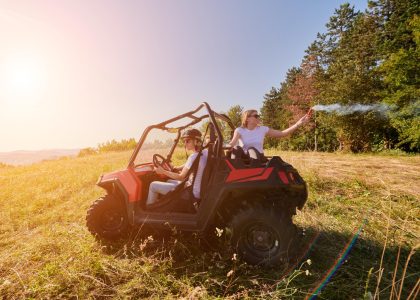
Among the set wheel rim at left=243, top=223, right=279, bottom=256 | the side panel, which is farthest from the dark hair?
wheel rim at left=243, top=223, right=279, bottom=256

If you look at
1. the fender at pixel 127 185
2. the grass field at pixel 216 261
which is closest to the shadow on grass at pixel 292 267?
the grass field at pixel 216 261

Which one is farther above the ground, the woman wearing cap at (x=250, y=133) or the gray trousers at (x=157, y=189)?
the woman wearing cap at (x=250, y=133)

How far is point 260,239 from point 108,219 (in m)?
2.33

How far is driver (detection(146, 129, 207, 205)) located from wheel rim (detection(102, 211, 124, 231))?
654 mm

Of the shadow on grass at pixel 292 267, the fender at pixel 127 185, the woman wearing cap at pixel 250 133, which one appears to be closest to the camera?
the shadow on grass at pixel 292 267

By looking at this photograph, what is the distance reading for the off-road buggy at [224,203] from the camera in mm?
3311

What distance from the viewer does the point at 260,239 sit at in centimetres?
343

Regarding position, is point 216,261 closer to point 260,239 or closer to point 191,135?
point 260,239

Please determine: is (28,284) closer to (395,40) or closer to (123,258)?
(123,258)

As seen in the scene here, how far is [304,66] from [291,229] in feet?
129

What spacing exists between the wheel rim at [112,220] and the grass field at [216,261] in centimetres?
27

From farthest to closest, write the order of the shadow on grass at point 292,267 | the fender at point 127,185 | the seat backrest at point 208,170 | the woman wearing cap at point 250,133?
the woman wearing cap at point 250,133 → the fender at point 127,185 → the seat backrest at point 208,170 → the shadow on grass at point 292,267

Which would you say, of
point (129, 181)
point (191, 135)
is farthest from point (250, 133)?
point (129, 181)

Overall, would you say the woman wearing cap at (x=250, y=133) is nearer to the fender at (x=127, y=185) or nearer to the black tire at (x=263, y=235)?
the black tire at (x=263, y=235)
